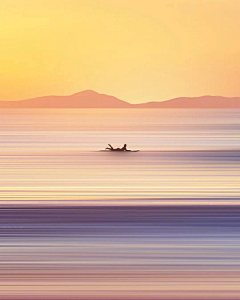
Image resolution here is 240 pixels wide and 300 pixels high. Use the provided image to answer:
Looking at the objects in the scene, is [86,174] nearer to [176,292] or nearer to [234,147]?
[176,292]

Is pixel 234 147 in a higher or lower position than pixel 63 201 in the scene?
higher

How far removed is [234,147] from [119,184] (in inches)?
696

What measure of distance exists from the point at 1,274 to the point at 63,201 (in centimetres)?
623

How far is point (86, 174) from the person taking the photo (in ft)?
74.5

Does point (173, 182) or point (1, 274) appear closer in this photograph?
point (1, 274)

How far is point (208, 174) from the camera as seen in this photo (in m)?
22.2

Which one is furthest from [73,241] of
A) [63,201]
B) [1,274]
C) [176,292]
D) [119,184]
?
[119,184]

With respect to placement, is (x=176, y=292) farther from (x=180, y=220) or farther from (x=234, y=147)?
(x=234, y=147)

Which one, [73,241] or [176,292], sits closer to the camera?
[176,292]

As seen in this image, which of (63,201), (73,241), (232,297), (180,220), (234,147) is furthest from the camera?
(234,147)

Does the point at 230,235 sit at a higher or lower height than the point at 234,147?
lower

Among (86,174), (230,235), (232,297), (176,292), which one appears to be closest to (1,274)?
(176,292)

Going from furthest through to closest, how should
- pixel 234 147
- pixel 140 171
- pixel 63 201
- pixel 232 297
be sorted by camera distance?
pixel 234 147 < pixel 140 171 < pixel 63 201 < pixel 232 297

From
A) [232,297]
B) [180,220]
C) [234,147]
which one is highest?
[234,147]
